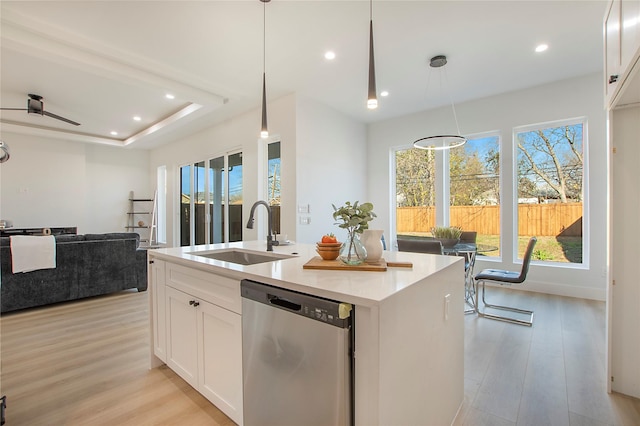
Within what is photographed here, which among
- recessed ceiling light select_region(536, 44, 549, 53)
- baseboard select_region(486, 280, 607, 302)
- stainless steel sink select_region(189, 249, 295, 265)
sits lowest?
baseboard select_region(486, 280, 607, 302)

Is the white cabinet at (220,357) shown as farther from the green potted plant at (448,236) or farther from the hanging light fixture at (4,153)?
the hanging light fixture at (4,153)

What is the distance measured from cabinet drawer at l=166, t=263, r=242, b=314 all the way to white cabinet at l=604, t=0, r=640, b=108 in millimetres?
2145

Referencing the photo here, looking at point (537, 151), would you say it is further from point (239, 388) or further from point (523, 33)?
point (239, 388)

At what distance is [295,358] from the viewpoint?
1164 millimetres

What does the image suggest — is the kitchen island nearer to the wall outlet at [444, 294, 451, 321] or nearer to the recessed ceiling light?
the wall outlet at [444, 294, 451, 321]

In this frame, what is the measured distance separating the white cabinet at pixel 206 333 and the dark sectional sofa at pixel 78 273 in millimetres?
2719

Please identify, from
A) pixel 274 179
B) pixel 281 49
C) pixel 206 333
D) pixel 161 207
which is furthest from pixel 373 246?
pixel 161 207

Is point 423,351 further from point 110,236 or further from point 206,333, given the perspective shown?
point 110,236

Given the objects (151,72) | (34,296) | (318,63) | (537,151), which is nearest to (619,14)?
(318,63)

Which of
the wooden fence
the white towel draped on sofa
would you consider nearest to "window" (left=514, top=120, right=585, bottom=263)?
the wooden fence

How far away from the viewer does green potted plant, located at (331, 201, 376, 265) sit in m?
1.44

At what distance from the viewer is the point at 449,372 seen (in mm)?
1511

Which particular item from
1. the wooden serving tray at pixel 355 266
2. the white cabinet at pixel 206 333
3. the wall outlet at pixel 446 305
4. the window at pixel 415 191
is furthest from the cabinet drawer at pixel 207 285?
the window at pixel 415 191

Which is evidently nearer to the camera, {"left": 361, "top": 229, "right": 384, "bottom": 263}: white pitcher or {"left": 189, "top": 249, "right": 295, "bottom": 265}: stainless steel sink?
{"left": 361, "top": 229, "right": 384, "bottom": 263}: white pitcher
